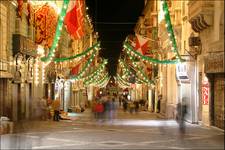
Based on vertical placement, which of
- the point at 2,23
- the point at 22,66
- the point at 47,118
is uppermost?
the point at 2,23

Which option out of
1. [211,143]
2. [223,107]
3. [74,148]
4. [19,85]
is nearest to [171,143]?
[211,143]

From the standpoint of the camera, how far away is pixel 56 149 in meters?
19.0

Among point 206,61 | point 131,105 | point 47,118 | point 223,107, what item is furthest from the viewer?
point 131,105

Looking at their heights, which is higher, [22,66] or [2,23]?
[2,23]

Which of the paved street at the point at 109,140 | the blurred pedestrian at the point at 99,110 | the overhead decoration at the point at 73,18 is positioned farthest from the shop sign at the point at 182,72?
the paved street at the point at 109,140

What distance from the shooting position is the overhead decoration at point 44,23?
3816 cm

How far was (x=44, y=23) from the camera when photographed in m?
38.9

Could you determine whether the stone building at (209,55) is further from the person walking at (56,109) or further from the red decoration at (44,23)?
the red decoration at (44,23)

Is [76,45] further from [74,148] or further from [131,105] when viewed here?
[74,148]

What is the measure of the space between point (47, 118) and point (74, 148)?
1864 cm

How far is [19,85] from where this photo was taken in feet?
115

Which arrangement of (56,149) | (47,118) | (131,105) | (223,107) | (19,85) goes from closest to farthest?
(56,149) < (223,107) < (19,85) < (47,118) < (131,105)

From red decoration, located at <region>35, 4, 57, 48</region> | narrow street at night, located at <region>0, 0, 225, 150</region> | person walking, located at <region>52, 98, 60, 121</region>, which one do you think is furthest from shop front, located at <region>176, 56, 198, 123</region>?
red decoration, located at <region>35, 4, 57, 48</region>

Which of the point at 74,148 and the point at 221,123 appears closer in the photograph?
the point at 74,148
